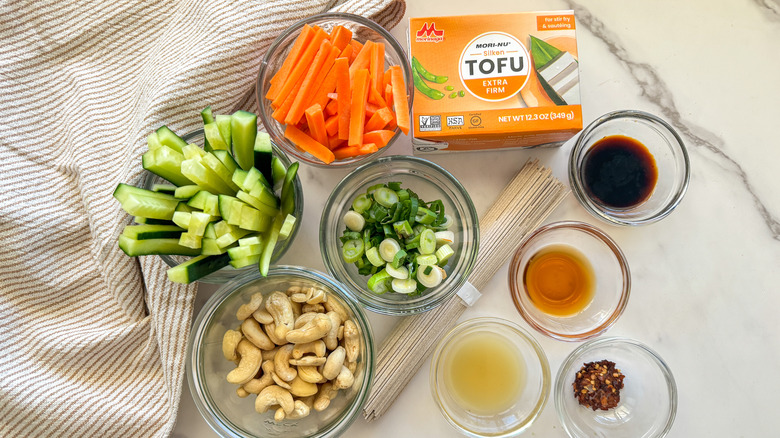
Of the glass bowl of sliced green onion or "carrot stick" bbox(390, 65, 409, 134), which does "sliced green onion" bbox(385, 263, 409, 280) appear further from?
"carrot stick" bbox(390, 65, 409, 134)

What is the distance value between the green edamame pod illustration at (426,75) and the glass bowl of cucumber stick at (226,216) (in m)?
0.40

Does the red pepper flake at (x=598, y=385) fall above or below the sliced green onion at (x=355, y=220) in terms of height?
below

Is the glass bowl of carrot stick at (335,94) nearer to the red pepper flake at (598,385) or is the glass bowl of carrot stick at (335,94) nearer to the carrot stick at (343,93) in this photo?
the carrot stick at (343,93)

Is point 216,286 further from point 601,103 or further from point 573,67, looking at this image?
point 601,103

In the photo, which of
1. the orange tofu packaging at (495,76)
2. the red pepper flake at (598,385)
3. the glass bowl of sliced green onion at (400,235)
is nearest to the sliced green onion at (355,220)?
the glass bowl of sliced green onion at (400,235)

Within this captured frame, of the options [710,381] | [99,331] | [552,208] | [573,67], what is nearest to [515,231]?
[552,208]

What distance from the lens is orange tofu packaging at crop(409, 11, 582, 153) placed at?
1248 millimetres

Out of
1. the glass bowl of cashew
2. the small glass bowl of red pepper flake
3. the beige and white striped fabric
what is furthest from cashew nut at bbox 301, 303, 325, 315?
the small glass bowl of red pepper flake

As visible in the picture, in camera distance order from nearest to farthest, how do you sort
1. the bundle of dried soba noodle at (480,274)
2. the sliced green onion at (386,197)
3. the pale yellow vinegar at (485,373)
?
the sliced green onion at (386,197)
the bundle of dried soba noodle at (480,274)
the pale yellow vinegar at (485,373)

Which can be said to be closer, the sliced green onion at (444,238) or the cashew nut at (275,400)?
the cashew nut at (275,400)

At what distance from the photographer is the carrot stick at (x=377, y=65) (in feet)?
3.94

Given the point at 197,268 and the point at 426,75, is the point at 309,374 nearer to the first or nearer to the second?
the point at 197,268

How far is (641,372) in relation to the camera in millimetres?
1499

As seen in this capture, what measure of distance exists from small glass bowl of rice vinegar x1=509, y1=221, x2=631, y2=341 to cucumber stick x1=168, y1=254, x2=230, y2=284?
756 mm
